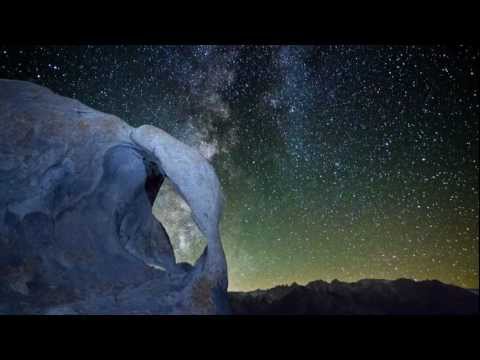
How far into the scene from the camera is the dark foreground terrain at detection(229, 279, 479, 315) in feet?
21.9

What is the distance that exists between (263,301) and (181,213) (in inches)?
101

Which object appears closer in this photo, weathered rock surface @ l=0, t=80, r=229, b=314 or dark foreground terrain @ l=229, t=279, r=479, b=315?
weathered rock surface @ l=0, t=80, r=229, b=314

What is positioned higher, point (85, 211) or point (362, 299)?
point (85, 211)

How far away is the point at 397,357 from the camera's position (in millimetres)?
1799

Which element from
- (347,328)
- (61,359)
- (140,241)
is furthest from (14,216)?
(347,328)

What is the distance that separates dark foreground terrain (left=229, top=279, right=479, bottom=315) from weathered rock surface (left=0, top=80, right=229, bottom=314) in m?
2.65

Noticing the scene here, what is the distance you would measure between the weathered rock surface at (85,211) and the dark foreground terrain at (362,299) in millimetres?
2653

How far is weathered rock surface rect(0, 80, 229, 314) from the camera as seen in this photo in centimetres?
398

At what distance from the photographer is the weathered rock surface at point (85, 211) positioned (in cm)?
398

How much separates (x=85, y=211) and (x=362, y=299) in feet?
19.4

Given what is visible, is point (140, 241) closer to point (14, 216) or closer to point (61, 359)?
point (14, 216)

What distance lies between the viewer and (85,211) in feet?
15.6

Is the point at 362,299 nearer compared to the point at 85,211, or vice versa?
the point at 85,211

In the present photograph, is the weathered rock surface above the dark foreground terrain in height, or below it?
above
